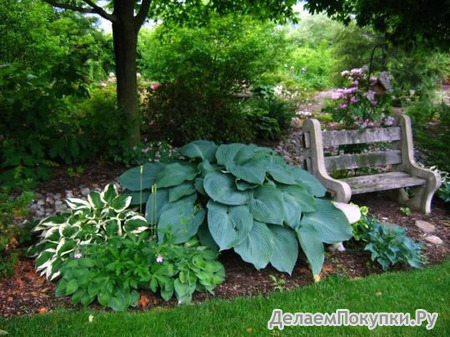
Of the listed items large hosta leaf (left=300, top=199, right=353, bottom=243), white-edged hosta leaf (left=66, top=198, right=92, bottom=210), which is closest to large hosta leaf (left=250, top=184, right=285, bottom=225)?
large hosta leaf (left=300, top=199, right=353, bottom=243)

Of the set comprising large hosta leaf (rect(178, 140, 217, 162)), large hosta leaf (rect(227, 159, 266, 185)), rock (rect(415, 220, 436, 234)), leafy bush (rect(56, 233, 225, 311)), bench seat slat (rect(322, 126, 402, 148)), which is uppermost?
bench seat slat (rect(322, 126, 402, 148))

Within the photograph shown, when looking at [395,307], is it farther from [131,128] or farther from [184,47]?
[184,47]

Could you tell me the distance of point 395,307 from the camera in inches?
122

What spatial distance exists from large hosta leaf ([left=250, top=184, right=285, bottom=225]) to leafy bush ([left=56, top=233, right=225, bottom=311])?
1.81ft

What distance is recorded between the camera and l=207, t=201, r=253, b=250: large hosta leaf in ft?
11.1

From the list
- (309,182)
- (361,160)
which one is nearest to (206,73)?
(361,160)

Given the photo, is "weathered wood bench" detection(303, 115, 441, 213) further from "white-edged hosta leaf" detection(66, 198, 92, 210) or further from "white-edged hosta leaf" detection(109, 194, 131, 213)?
"white-edged hosta leaf" detection(66, 198, 92, 210)

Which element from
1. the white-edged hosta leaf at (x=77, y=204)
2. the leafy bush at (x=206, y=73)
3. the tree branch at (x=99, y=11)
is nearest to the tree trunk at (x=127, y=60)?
the tree branch at (x=99, y=11)

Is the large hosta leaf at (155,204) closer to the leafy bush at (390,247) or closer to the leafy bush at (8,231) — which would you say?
the leafy bush at (8,231)

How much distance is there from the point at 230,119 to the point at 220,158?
2.53m

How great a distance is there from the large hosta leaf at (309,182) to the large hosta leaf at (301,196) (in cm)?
13

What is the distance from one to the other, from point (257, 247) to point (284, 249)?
0.77ft

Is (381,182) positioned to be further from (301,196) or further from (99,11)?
(99,11)

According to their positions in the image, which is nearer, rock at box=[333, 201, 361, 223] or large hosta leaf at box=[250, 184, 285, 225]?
large hosta leaf at box=[250, 184, 285, 225]
